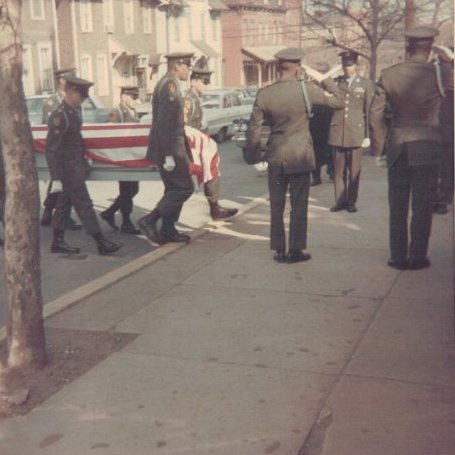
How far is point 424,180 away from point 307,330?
1917 millimetres

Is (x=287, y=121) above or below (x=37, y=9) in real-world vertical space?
below

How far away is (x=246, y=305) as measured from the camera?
563cm

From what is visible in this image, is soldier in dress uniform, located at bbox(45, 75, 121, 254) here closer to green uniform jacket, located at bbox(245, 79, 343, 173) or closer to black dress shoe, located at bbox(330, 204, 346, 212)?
green uniform jacket, located at bbox(245, 79, 343, 173)

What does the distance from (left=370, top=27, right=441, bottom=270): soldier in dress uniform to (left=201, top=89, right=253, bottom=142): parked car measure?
15.7 m

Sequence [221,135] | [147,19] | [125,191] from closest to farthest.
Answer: [125,191] → [221,135] → [147,19]

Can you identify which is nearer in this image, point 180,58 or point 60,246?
point 180,58

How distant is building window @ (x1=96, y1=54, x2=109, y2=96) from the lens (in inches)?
1583

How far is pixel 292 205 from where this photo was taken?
6.84m

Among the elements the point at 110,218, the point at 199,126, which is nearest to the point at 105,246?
the point at 110,218

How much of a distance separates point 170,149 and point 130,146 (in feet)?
4.54

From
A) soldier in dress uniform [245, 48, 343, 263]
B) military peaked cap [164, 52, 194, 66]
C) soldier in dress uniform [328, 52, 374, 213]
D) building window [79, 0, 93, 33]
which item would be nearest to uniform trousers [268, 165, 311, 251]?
soldier in dress uniform [245, 48, 343, 263]

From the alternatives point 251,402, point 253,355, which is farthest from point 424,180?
point 251,402

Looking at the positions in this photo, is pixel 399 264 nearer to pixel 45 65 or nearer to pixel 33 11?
pixel 33 11

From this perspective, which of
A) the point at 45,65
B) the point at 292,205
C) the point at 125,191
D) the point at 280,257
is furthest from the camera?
the point at 45,65
